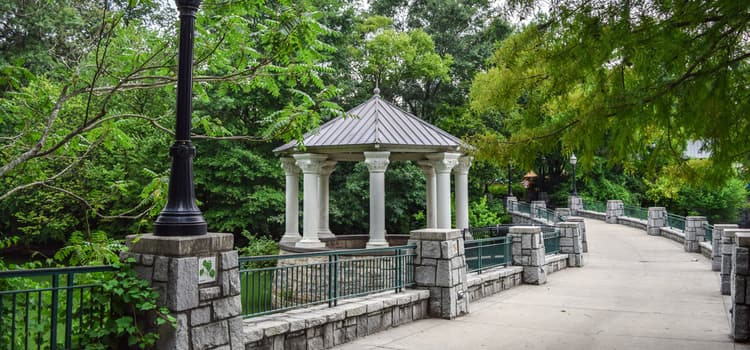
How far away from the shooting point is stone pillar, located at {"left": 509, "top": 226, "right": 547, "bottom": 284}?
1162 centimetres

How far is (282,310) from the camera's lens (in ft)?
20.4

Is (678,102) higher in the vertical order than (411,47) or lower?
lower

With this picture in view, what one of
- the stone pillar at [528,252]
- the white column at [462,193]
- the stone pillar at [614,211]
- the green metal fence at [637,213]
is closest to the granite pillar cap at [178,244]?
the stone pillar at [528,252]

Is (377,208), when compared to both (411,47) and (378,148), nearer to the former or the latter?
(378,148)

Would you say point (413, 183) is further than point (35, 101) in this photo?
Yes

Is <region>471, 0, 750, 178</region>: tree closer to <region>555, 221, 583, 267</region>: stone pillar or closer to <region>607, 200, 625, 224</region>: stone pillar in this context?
<region>555, 221, 583, 267</region>: stone pillar

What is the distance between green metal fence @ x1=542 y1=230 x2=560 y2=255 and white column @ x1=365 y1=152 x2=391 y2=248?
14.1 feet

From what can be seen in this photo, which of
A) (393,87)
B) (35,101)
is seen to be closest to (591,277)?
(35,101)

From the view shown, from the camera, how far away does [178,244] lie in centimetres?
422

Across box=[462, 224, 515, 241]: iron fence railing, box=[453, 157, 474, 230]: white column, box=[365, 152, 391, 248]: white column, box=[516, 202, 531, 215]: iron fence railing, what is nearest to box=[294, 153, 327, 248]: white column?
box=[365, 152, 391, 248]: white column

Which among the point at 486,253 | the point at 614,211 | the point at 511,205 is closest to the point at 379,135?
the point at 486,253

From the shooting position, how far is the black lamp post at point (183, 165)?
172 inches

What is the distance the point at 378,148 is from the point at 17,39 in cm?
2101

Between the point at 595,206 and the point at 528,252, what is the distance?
2531cm
